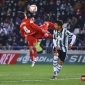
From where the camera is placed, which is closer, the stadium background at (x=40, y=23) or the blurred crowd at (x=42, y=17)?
the stadium background at (x=40, y=23)

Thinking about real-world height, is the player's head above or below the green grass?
above

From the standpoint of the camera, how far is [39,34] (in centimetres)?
2055

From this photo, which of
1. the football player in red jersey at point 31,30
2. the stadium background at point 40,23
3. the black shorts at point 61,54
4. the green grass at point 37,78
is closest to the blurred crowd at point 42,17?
the stadium background at point 40,23

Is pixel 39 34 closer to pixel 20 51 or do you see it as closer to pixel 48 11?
pixel 20 51

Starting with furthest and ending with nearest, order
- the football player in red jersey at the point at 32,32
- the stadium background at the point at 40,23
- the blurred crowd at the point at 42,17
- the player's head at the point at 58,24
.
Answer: the blurred crowd at the point at 42,17 → the stadium background at the point at 40,23 → the football player in red jersey at the point at 32,32 → the player's head at the point at 58,24

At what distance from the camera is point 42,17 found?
2927cm

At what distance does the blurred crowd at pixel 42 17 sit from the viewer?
26980 mm

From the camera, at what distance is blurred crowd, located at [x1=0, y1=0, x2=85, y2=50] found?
27.0 m

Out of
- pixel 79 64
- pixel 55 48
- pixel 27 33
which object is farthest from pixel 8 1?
pixel 55 48

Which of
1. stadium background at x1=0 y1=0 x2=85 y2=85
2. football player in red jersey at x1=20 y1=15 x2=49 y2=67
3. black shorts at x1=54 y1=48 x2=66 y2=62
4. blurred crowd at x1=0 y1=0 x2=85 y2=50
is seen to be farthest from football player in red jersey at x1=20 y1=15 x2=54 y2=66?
blurred crowd at x1=0 y1=0 x2=85 y2=50

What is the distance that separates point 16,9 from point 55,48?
652 inches

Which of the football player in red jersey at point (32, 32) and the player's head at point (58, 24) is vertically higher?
the player's head at point (58, 24)

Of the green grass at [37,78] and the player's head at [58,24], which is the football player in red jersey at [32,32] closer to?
the green grass at [37,78]

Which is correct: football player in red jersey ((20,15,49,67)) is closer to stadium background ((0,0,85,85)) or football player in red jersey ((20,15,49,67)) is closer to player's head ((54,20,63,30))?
stadium background ((0,0,85,85))
